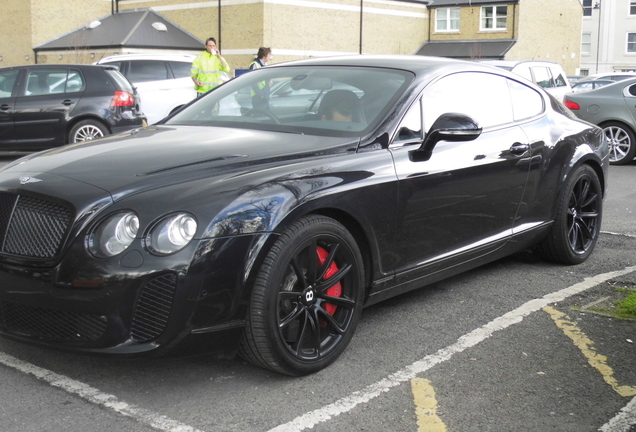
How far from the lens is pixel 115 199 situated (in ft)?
11.2

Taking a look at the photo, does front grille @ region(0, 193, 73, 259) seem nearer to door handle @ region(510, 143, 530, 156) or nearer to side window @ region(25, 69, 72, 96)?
door handle @ region(510, 143, 530, 156)

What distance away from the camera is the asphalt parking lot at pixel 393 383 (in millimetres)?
3289

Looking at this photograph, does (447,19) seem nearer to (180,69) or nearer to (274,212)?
(180,69)

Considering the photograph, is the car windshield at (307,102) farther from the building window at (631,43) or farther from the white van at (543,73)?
the building window at (631,43)

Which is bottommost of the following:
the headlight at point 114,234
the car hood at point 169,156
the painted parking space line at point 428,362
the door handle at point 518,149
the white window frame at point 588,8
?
the painted parking space line at point 428,362

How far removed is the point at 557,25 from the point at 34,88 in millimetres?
45057

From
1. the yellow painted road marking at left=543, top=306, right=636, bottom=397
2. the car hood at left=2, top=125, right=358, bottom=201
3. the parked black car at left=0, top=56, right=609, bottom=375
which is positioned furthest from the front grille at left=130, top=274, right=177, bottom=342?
the yellow painted road marking at left=543, top=306, right=636, bottom=397

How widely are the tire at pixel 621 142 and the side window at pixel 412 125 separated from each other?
9.85 metres

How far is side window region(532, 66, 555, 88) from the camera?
58.7 feet

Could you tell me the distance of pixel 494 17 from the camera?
160 feet

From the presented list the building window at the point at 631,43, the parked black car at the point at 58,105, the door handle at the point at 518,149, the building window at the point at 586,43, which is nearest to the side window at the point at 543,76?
the parked black car at the point at 58,105

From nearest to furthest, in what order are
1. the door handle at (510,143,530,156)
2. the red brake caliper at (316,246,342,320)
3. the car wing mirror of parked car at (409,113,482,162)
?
the red brake caliper at (316,246,342,320) < the car wing mirror of parked car at (409,113,482,162) < the door handle at (510,143,530,156)

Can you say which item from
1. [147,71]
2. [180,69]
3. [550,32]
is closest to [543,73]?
[180,69]

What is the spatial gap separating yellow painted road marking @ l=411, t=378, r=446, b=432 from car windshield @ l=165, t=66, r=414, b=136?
1.38 metres
